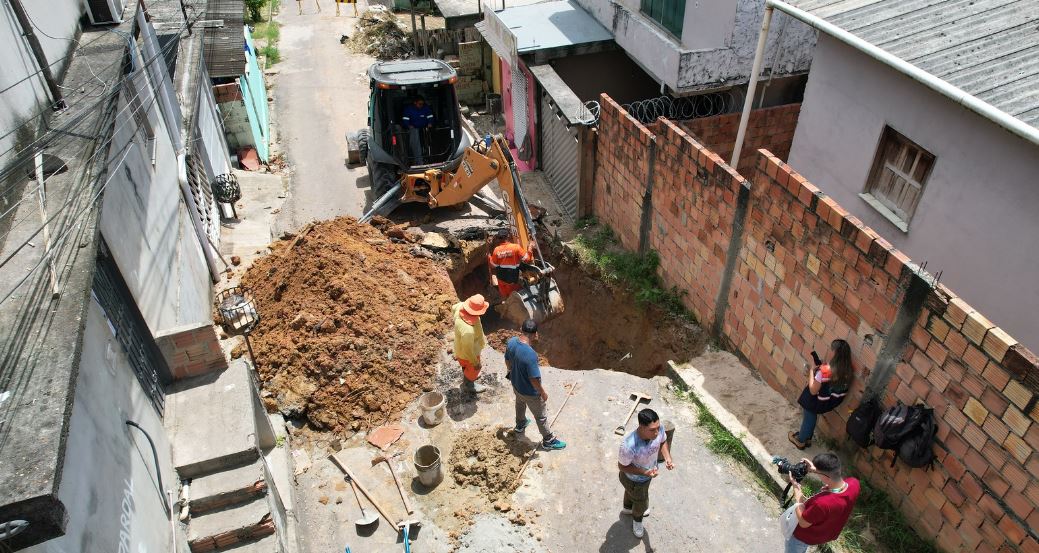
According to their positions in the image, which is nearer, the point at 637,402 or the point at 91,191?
the point at 91,191

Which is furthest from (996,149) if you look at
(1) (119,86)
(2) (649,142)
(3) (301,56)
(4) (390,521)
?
(3) (301,56)

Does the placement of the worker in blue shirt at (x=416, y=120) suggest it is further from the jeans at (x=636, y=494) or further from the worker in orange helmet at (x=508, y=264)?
the jeans at (x=636, y=494)

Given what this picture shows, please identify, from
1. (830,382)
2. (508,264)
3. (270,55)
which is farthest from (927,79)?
(270,55)

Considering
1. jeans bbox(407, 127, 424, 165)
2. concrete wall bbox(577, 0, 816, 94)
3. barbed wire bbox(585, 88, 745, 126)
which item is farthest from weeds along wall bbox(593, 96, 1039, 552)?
jeans bbox(407, 127, 424, 165)

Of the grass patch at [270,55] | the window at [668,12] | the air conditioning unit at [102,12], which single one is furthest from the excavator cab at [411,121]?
the grass patch at [270,55]

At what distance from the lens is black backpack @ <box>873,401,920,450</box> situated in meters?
5.79

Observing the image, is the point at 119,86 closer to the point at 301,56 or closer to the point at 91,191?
the point at 91,191

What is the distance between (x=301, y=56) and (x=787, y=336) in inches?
750

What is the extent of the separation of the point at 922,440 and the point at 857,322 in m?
1.20

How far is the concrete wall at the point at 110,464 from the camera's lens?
12.9 ft

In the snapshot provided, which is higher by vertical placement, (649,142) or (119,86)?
(119,86)

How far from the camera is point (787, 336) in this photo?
24.3 ft

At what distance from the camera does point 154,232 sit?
753 centimetres

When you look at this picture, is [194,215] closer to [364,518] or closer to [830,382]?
[364,518]
